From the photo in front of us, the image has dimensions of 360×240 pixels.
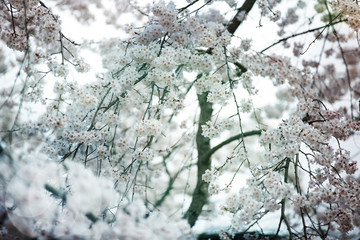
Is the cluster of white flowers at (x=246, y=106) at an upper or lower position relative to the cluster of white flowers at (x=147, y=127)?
upper

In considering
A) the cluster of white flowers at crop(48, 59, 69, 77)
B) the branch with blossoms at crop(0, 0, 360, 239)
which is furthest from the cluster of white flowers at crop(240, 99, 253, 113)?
the cluster of white flowers at crop(48, 59, 69, 77)

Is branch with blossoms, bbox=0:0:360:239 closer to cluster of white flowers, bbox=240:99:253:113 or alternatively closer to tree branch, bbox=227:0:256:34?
cluster of white flowers, bbox=240:99:253:113

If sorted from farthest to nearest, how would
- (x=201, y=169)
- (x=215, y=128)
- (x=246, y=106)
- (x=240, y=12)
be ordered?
(x=201, y=169) < (x=240, y=12) < (x=246, y=106) < (x=215, y=128)

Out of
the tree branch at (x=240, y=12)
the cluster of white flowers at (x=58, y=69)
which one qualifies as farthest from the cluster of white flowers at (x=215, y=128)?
the tree branch at (x=240, y=12)

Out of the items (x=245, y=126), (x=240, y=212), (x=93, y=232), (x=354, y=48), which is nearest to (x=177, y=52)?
(x=240, y=212)

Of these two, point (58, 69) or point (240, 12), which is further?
point (240, 12)

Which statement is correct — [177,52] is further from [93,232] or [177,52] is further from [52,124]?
[93,232]

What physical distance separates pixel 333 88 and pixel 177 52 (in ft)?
11.2

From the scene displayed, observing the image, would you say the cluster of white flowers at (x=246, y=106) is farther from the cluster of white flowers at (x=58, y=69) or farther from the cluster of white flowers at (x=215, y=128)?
the cluster of white flowers at (x=58, y=69)

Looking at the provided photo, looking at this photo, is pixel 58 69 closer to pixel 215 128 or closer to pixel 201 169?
pixel 215 128

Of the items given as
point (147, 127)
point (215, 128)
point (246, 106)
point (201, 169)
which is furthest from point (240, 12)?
point (147, 127)

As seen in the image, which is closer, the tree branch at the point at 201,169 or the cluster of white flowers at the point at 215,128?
the cluster of white flowers at the point at 215,128

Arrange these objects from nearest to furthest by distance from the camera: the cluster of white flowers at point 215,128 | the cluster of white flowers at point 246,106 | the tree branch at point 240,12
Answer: the cluster of white flowers at point 215,128 → the cluster of white flowers at point 246,106 → the tree branch at point 240,12

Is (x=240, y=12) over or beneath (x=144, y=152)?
over
